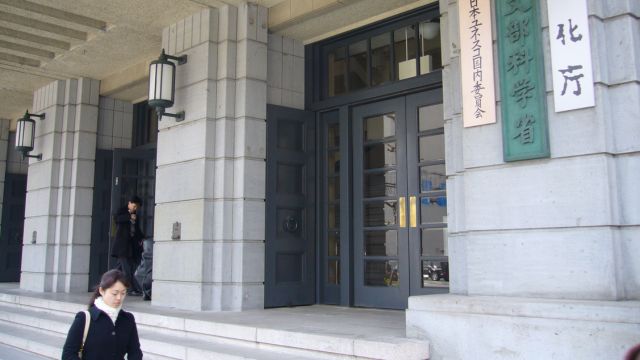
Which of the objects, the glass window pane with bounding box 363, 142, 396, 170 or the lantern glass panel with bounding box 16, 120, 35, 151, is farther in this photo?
the lantern glass panel with bounding box 16, 120, 35, 151

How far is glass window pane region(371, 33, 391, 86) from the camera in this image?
24.4 feet

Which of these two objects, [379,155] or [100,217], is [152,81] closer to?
[379,155]

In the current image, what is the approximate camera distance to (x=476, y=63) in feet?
16.0

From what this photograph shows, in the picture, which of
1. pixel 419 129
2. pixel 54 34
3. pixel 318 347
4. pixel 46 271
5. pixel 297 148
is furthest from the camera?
pixel 46 271

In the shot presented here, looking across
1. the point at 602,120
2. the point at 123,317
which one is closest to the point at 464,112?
the point at 602,120

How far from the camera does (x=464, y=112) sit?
4.91m

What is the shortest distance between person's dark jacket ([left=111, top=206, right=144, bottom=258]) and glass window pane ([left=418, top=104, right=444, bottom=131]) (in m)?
5.07

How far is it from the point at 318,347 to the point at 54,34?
21.0 ft

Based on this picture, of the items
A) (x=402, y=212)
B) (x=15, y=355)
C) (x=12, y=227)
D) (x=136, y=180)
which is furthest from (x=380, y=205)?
(x=12, y=227)

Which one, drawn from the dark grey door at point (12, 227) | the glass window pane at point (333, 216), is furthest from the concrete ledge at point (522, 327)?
the dark grey door at point (12, 227)

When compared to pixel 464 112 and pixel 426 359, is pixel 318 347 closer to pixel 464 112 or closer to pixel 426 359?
pixel 426 359

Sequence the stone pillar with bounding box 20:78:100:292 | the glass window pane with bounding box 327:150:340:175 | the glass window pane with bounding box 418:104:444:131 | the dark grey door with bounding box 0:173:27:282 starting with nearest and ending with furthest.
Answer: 1. the glass window pane with bounding box 418:104:444:131
2. the glass window pane with bounding box 327:150:340:175
3. the stone pillar with bounding box 20:78:100:292
4. the dark grey door with bounding box 0:173:27:282

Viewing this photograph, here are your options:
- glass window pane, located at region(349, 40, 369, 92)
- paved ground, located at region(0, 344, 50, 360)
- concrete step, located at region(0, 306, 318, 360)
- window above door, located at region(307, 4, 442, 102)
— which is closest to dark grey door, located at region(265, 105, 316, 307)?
window above door, located at region(307, 4, 442, 102)

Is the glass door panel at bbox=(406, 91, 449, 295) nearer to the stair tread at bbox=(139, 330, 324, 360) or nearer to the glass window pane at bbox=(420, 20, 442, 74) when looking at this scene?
the glass window pane at bbox=(420, 20, 442, 74)
